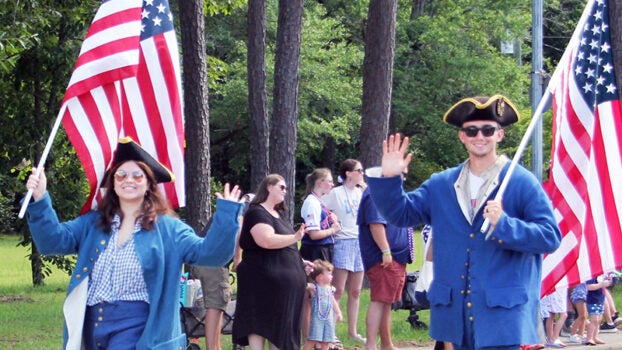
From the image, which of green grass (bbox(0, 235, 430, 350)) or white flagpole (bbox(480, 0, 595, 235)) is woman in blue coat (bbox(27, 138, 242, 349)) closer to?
white flagpole (bbox(480, 0, 595, 235))

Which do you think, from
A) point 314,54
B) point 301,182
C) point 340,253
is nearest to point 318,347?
point 340,253

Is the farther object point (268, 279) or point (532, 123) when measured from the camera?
point (268, 279)

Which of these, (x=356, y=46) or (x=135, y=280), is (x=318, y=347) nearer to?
(x=135, y=280)

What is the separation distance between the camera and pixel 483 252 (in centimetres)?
613

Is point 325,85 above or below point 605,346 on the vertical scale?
above

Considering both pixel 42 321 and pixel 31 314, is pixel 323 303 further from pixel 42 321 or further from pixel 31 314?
pixel 31 314

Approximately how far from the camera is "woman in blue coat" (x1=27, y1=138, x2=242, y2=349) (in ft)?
19.7

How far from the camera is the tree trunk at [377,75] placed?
17.7m

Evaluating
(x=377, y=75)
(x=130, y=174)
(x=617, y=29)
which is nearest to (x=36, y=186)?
(x=130, y=174)

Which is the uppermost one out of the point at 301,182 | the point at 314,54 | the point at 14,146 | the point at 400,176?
the point at 314,54

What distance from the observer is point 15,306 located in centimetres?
1689

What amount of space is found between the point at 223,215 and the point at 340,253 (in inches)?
279

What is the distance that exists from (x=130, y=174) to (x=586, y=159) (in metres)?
2.91

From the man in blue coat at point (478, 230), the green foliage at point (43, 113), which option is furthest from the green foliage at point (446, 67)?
the man in blue coat at point (478, 230)
